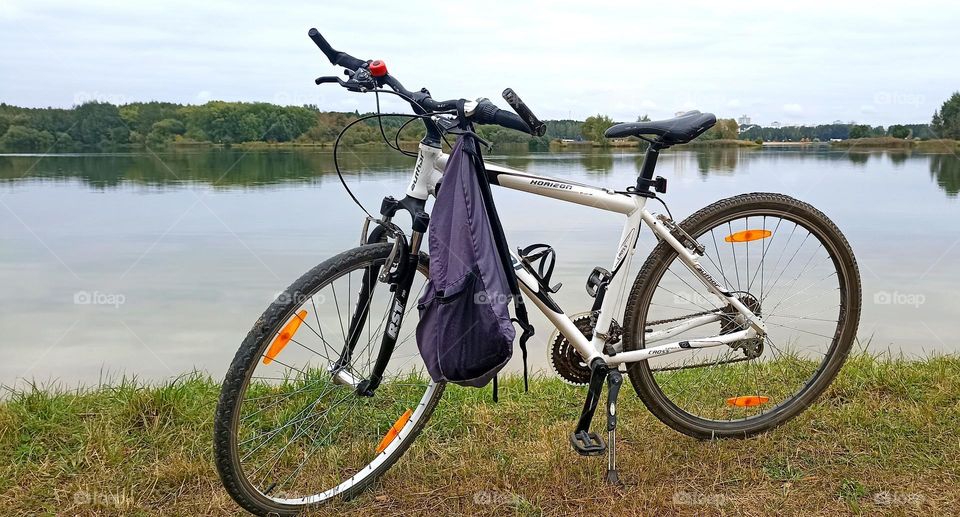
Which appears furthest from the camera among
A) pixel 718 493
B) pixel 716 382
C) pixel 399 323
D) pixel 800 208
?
pixel 716 382

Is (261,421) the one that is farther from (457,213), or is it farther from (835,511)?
(835,511)

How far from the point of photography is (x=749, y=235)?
309 cm

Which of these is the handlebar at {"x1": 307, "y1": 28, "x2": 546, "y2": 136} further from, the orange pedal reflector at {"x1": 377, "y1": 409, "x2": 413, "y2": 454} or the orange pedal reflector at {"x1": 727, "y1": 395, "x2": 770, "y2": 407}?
the orange pedal reflector at {"x1": 727, "y1": 395, "x2": 770, "y2": 407}

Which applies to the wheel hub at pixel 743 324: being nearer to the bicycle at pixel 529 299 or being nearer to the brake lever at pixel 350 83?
the bicycle at pixel 529 299

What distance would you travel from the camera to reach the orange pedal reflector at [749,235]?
307 cm

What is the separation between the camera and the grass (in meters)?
2.62

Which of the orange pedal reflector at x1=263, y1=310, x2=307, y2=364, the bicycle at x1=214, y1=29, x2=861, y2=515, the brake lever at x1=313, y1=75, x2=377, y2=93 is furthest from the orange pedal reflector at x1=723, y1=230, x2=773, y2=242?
the orange pedal reflector at x1=263, y1=310, x2=307, y2=364

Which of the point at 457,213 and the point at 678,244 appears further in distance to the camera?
the point at 678,244

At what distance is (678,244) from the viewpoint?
2.85 m

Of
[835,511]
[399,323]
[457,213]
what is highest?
[457,213]

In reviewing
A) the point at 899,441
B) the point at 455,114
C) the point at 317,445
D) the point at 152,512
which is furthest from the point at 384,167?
the point at 899,441

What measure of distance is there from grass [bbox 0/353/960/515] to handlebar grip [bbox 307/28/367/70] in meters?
1.55

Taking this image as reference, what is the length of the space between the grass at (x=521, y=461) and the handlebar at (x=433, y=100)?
1.36m

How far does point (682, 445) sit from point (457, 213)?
5.13 ft
